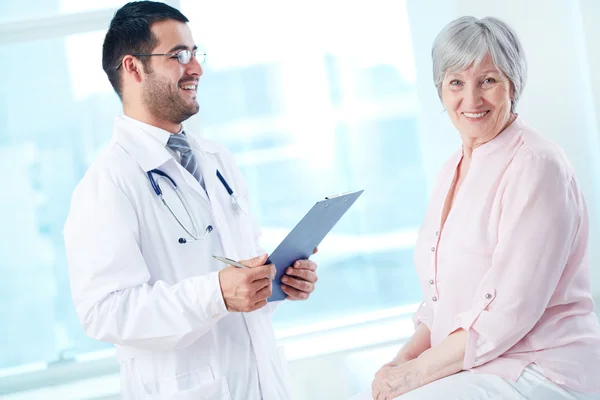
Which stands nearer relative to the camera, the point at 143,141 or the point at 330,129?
the point at 143,141

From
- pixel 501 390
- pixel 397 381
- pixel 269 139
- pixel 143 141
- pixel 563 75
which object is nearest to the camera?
pixel 501 390

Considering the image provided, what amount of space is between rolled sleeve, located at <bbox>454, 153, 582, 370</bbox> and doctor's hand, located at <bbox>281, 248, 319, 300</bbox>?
553 mm

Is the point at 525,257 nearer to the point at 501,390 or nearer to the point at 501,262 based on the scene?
the point at 501,262

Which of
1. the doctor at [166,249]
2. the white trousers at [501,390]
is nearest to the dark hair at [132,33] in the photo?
the doctor at [166,249]

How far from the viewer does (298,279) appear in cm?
190

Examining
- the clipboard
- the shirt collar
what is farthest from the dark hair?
the clipboard

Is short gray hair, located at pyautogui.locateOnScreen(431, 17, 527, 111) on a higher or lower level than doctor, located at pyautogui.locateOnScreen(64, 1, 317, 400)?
higher

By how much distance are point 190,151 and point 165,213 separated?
→ 11.2 inches

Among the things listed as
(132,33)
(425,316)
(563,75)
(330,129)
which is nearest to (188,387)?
(425,316)

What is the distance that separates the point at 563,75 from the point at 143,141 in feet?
9.20

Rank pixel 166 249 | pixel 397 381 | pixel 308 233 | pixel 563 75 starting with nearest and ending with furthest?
pixel 397 381, pixel 308 233, pixel 166 249, pixel 563 75

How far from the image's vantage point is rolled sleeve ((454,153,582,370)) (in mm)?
1422

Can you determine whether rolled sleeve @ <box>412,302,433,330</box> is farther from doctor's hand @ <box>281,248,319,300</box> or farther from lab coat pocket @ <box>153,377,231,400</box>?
lab coat pocket @ <box>153,377,231,400</box>

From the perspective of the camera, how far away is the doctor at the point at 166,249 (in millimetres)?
1635
